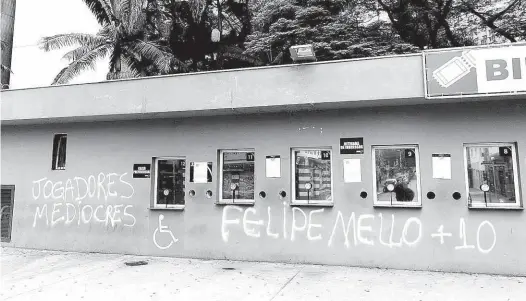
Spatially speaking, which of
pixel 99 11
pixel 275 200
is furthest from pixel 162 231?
pixel 99 11

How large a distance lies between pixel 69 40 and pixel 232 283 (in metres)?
14.7

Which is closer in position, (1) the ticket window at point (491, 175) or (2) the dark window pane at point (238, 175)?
(1) the ticket window at point (491, 175)

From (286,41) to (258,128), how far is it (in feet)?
28.2

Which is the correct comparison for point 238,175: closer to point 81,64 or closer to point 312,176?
point 312,176

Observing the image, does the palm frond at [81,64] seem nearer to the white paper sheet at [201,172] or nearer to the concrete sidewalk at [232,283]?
the concrete sidewalk at [232,283]

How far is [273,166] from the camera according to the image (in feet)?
23.7

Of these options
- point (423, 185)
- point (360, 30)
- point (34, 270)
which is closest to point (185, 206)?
point (34, 270)

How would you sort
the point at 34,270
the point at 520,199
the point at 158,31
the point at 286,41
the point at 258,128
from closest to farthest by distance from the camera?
the point at 520,199 → the point at 34,270 → the point at 258,128 → the point at 286,41 → the point at 158,31

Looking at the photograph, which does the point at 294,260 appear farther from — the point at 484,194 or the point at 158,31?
the point at 158,31

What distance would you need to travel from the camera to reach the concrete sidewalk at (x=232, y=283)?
513 cm

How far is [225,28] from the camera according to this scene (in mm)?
19391

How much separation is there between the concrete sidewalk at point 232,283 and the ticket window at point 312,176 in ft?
4.12

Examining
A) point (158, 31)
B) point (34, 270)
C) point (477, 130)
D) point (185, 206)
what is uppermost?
point (158, 31)

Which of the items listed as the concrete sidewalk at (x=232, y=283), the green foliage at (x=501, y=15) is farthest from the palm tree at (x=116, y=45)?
the green foliage at (x=501, y=15)
